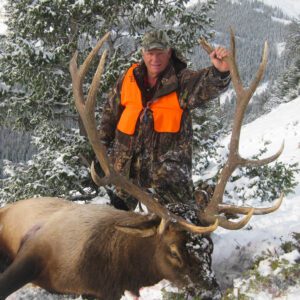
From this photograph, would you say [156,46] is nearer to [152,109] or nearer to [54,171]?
[152,109]

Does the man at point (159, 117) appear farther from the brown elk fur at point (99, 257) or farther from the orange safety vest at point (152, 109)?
the brown elk fur at point (99, 257)

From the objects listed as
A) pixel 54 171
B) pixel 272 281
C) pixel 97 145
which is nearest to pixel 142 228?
pixel 97 145

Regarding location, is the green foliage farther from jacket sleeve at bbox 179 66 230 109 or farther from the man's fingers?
the man's fingers

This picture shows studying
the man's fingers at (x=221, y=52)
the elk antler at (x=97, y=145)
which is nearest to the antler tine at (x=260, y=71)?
the man's fingers at (x=221, y=52)

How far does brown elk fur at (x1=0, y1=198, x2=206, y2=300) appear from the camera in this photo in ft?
12.2

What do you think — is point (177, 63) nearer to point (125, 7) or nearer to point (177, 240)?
point (177, 240)

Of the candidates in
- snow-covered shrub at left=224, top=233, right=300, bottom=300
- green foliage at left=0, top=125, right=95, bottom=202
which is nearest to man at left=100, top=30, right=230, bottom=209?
snow-covered shrub at left=224, top=233, right=300, bottom=300

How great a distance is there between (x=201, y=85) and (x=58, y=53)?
3.98 metres

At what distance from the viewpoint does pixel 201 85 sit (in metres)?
4.66

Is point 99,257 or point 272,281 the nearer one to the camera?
point 272,281

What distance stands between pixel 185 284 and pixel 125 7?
241 inches

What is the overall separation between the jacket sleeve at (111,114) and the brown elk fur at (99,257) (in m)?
1.33

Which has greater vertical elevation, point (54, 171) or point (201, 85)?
point (201, 85)

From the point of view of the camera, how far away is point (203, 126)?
26.6 ft
